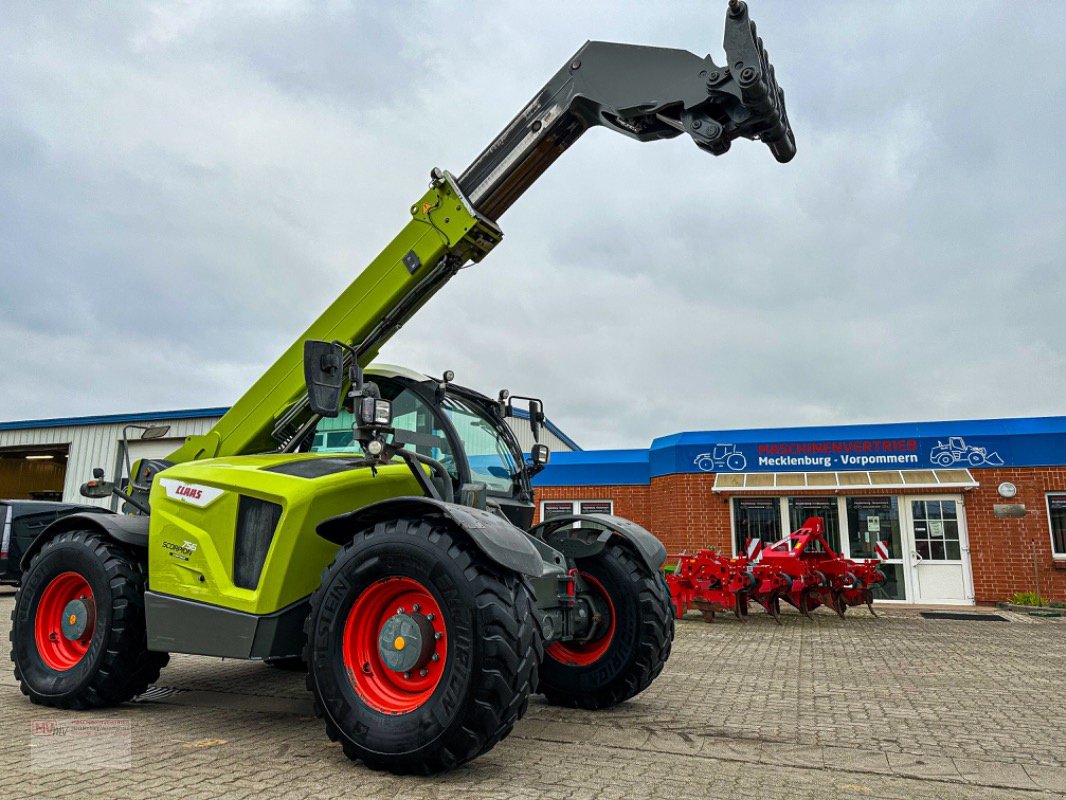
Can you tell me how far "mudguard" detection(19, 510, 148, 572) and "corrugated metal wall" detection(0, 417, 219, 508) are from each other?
1592cm

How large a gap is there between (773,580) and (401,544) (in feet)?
31.4

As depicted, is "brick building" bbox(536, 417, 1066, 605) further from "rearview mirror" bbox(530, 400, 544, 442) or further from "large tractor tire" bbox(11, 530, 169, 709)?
"large tractor tire" bbox(11, 530, 169, 709)

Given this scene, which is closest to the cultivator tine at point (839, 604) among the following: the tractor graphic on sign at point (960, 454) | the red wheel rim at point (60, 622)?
the tractor graphic on sign at point (960, 454)

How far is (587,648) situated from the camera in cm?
562

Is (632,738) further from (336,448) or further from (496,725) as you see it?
(336,448)

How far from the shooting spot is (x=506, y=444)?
5836mm

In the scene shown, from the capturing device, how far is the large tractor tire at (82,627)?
5000 millimetres

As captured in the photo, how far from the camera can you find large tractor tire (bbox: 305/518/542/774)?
142 inches

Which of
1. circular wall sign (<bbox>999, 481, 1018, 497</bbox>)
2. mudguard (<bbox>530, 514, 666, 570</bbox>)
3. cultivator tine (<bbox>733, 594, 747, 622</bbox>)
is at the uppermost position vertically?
circular wall sign (<bbox>999, 481, 1018, 497</bbox>)

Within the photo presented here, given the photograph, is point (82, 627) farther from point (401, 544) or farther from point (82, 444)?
point (82, 444)

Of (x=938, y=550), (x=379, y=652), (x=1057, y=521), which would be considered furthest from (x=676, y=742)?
(x=1057, y=521)

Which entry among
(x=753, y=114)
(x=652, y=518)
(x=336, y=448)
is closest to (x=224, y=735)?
(x=336, y=448)

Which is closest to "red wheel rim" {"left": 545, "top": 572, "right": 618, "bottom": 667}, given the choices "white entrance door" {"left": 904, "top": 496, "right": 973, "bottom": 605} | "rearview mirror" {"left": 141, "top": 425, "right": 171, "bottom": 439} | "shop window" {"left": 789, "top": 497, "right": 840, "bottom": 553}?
"rearview mirror" {"left": 141, "top": 425, "right": 171, "bottom": 439}

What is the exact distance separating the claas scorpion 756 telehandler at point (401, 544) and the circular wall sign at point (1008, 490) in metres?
12.6
